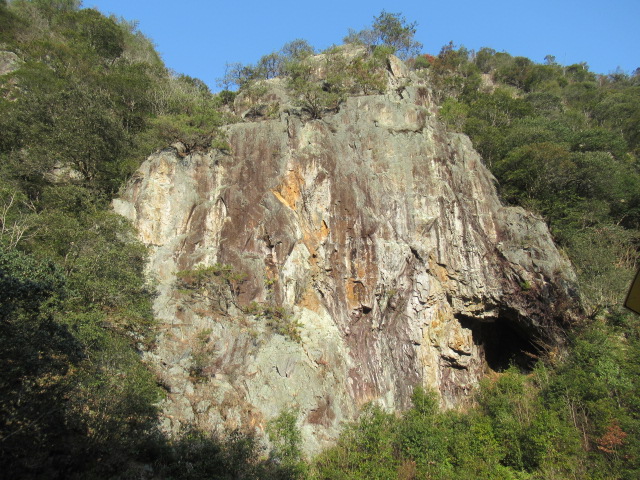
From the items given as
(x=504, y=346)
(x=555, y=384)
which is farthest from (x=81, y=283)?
(x=504, y=346)

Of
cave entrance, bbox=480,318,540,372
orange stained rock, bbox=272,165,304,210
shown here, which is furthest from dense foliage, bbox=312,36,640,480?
orange stained rock, bbox=272,165,304,210

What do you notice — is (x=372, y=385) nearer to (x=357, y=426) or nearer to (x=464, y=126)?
(x=357, y=426)

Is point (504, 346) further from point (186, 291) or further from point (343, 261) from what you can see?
point (186, 291)

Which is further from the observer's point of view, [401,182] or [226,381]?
[401,182]

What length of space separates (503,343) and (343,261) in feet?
41.2

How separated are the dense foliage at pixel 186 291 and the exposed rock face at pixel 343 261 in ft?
3.50

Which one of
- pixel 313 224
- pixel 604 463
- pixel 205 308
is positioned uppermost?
pixel 313 224

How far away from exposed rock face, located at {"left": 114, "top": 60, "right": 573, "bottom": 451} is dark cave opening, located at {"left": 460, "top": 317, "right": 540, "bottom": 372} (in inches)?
5.5

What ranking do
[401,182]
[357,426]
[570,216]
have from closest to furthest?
[357,426], [401,182], [570,216]

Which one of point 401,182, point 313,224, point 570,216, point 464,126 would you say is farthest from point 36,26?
point 570,216

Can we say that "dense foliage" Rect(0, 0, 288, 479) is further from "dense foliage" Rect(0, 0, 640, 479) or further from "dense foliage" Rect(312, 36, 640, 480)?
"dense foliage" Rect(312, 36, 640, 480)

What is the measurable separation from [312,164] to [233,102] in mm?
12852

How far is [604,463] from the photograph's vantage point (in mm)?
14656

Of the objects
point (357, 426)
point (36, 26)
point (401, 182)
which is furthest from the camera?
point (36, 26)
